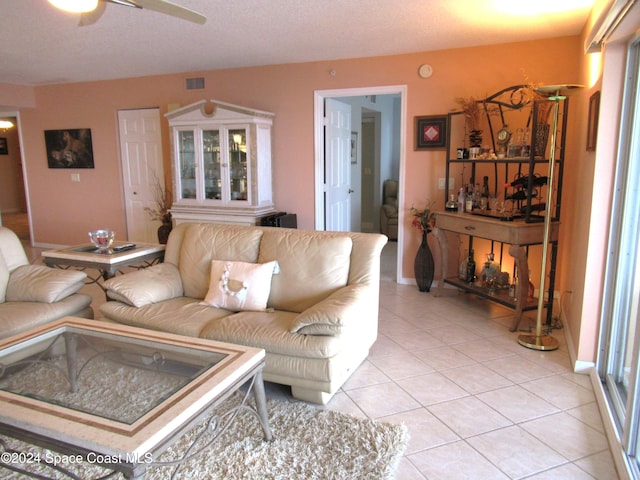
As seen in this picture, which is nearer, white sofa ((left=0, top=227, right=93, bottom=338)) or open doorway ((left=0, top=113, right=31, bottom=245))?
white sofa ((left=0, top=227, right=93, bottom=338))

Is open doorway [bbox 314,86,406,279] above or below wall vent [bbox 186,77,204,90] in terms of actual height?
below

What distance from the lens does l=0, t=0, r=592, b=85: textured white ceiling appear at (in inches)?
125

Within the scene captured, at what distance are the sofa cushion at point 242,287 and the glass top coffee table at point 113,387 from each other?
65 cm

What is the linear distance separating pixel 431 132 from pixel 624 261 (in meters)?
2.41

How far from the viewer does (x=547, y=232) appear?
3.01 m

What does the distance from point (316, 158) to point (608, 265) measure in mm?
3163

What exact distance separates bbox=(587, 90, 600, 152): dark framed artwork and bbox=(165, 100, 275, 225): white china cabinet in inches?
122

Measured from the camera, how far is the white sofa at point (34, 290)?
275cm

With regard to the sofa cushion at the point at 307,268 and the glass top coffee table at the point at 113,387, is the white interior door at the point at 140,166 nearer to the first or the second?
the sofa cushion at the point at 307,268

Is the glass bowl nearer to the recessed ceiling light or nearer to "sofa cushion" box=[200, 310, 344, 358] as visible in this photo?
"sofa cushion" box=[200, 310, 344, 358]

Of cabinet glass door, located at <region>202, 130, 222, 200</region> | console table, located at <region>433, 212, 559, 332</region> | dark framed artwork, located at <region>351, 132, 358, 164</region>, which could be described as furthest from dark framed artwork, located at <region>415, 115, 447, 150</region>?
dark framed artwork, located at <region>351, 132, 358, 164</region>

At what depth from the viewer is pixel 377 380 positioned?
2701 millimetres

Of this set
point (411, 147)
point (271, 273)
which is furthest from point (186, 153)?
point (271, 273)

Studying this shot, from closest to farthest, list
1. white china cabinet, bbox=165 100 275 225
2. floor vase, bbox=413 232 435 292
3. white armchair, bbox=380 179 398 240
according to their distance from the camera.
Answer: floor vase, bbox=413 232 435 292
white china cabinet, bbox=165 100 275 225
white armchair, bbox=380 179 398 240
